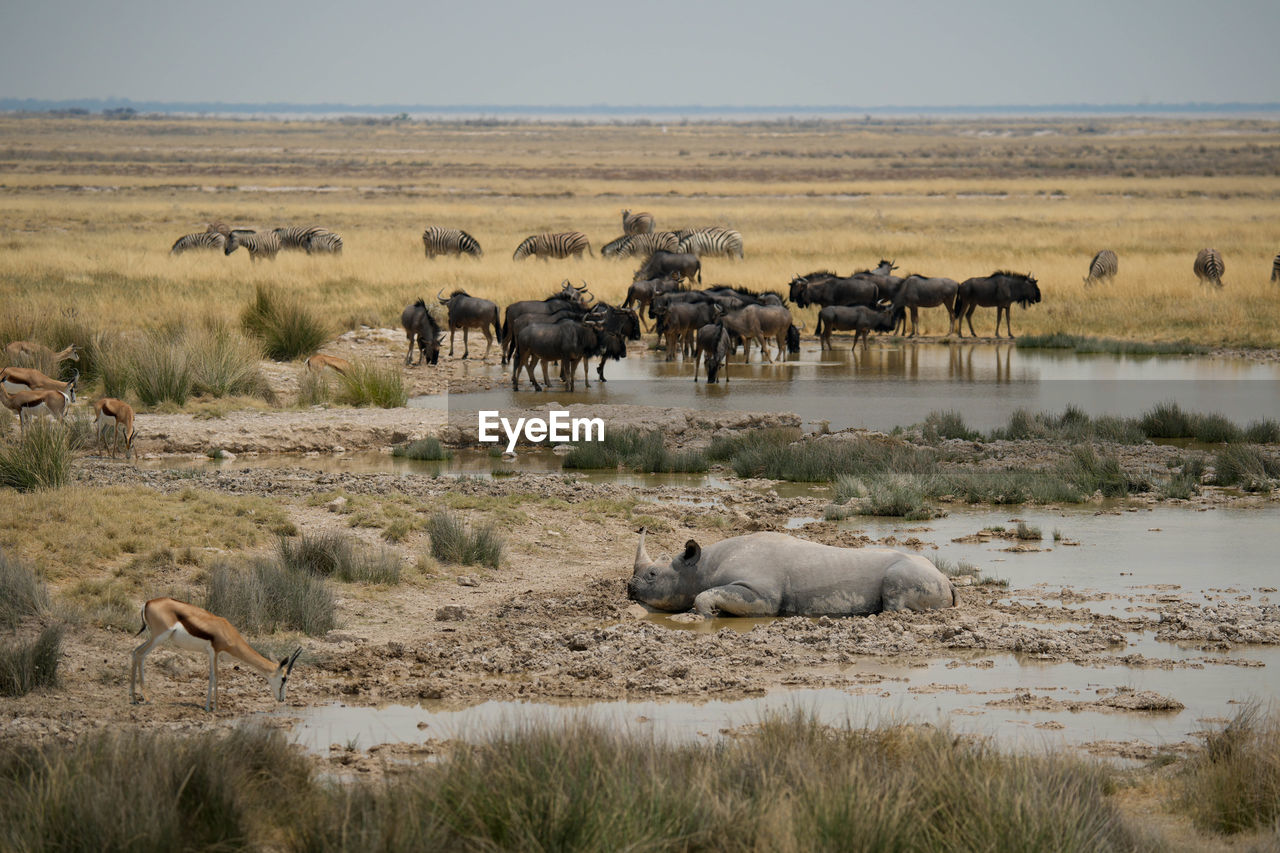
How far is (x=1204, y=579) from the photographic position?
35.0 ft

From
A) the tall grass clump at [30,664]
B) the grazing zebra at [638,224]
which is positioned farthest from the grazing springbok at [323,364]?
the grazing zebra at [638,224]

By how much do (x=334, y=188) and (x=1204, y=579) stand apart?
256ft

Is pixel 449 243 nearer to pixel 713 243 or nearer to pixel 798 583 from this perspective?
pixel 713 243

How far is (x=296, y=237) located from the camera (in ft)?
134

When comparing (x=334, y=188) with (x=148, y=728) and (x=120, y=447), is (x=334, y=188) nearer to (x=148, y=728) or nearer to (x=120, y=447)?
(x=120, y=447)

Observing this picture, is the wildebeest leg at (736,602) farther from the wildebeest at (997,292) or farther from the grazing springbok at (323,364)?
the wildebeest at (997,292)

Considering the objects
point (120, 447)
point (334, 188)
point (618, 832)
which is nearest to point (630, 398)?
point (120, 447)

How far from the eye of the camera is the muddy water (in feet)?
65.0

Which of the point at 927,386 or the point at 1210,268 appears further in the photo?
the point at 1210,268

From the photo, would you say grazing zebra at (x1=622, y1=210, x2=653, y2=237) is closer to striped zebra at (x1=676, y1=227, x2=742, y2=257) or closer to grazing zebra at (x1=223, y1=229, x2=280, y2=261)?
striped zebra at (x1=676, y1=227, x2=742, y2=257)

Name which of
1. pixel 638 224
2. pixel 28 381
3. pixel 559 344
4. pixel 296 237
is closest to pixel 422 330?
pixel 559 344

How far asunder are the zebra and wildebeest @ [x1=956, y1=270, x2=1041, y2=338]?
2005cm

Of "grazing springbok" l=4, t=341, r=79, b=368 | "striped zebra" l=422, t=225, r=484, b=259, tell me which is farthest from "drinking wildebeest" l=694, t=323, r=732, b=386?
"striped zebra" l=422, t=225, r=484, b=259

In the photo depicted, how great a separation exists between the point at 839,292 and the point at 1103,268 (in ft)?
29.0
